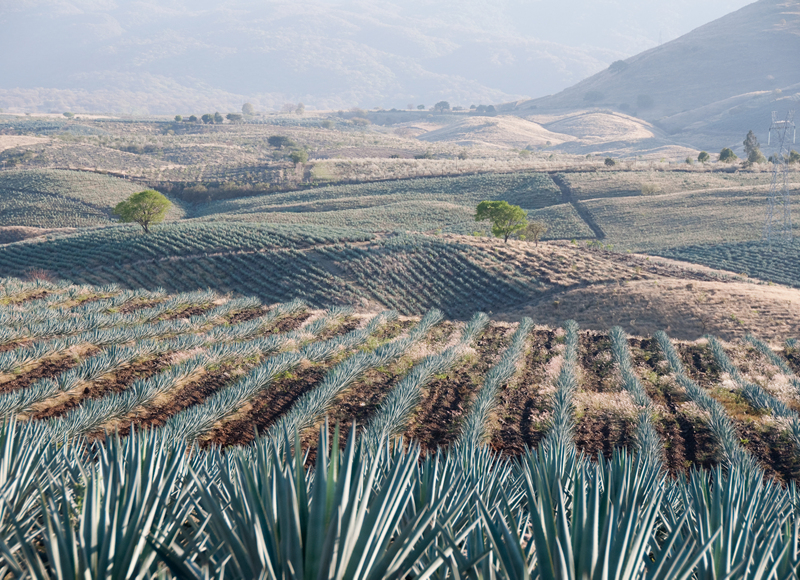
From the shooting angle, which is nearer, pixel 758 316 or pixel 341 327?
pixel 341 327

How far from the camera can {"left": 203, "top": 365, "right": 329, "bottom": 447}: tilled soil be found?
26.5 ft

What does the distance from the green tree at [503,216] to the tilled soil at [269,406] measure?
25933mm

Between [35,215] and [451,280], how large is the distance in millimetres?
45348

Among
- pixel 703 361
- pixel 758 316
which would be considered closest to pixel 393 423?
pixel 703 361

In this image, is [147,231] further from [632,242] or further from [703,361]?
[632,242]

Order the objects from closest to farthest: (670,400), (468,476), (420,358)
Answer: (468,476) < (670,400) < (420,358)

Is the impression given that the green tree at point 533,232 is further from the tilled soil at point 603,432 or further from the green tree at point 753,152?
the green tree at point 753,152

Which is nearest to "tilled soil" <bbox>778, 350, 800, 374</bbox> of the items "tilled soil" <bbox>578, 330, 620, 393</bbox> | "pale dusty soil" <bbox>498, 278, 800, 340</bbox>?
"pale dusty soil" <bbox>498, 278, 800, 340</bbox>

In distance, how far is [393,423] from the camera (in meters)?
8.44

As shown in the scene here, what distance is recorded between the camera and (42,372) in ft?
33.0

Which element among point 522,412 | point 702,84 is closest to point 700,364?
point 522,412

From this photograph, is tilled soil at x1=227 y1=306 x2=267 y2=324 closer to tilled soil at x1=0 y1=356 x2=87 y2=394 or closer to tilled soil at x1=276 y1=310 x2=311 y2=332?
tilled soil at x1=276 y1=310 x2=311 y2=332

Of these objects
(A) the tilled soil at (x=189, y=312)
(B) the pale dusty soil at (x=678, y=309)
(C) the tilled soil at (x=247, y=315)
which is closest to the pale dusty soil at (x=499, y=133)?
(B) the pale dusty soil at (x=678, y=309)

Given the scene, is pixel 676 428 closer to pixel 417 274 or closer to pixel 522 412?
pixel 522 412
